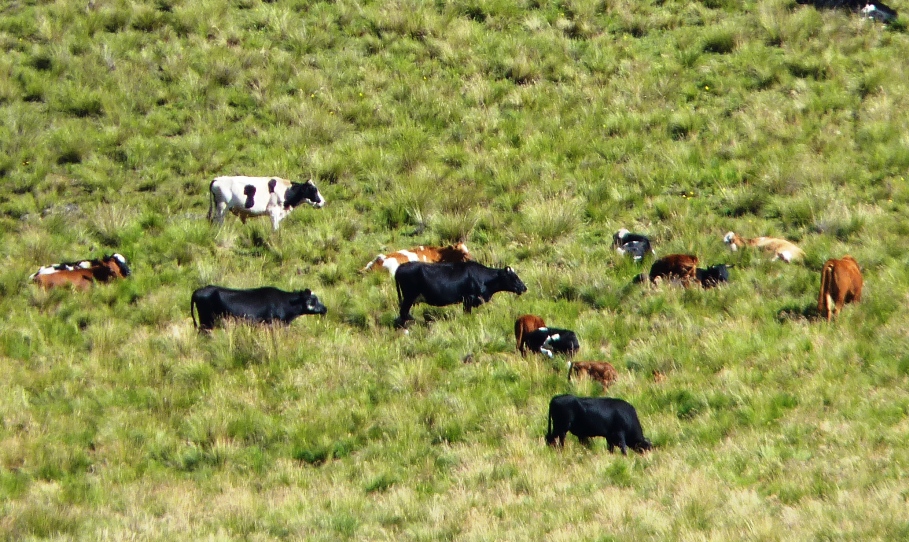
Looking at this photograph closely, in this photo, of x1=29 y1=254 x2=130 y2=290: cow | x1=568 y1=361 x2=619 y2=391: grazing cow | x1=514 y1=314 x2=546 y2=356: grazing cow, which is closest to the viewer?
x1=568 y1=361 x2=619 y2=391: grazing cow

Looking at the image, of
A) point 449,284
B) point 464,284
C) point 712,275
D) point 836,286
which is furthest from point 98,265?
point 836,286

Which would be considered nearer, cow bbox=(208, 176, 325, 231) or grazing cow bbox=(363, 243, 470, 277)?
grazing cow bbox=(363, 243, 470, 277)

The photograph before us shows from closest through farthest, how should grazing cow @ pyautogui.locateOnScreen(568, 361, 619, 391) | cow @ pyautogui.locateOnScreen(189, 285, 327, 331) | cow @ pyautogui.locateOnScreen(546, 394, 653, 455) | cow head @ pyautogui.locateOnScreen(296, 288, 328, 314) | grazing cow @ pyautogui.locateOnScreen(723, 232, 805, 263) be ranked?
cow @ pyautogui.locateOnScreen(546, 394, 653, 455)
grazing cow @ pyautogui.locateOnScreen(568, 361, 619, 391)
cow @ pyautogui.locateOnScreen(189, 285, 327, 331)
cow head @ pyautogui.locateOnScreen(296, 288, 328, 314)
grazing cow @ pyautogui.locateOnScreen(723, 232, 805, 263)

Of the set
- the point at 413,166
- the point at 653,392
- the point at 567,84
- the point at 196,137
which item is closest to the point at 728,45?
the point at 567,84

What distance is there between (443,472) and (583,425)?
153 centimetres

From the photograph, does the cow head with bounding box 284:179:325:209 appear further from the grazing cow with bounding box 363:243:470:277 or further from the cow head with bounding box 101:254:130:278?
the cow head with bounding box 101:254:130:278

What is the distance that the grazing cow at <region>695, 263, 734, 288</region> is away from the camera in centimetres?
1478

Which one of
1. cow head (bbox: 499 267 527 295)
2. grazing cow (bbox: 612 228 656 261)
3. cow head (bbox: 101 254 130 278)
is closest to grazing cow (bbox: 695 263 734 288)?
grazing cow (bbox: 612 228 656 261)

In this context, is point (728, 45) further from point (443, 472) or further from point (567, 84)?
point (443, 472)

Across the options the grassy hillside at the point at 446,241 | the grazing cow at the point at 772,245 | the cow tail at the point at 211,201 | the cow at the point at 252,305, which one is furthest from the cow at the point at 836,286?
the cow tail at the point at 211,201

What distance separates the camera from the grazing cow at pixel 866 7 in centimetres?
2342

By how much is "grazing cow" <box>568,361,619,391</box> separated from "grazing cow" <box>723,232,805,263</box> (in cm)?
439

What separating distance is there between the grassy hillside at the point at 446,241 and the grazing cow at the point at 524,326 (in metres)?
0.33

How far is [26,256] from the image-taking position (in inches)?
688
